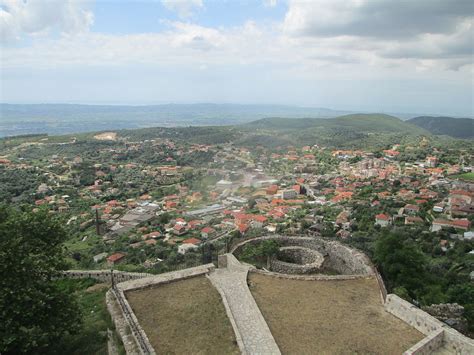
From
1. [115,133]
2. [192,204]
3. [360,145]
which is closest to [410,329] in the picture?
[192,204]

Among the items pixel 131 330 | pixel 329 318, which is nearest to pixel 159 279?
pixel 131 330

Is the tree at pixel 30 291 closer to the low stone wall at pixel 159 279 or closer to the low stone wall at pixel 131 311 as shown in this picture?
the low stone wall at pixel 131 311

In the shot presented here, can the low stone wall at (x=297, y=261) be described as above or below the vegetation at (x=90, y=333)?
below

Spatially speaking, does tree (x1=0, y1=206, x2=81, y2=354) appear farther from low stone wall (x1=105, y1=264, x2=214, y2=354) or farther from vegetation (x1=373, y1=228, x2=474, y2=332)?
vegetation (x1=373, y1=228, x2=474, y2=332)

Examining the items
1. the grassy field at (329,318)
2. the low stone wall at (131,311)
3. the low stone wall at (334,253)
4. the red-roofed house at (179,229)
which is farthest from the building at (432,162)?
the low stone wall at (131,311)

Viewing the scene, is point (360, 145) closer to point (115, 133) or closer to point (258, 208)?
point (258, 208)

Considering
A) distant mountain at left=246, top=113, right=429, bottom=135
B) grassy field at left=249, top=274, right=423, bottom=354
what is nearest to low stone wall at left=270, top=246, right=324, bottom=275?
grassy field at left=249, top=274, right=423, bottom=354
